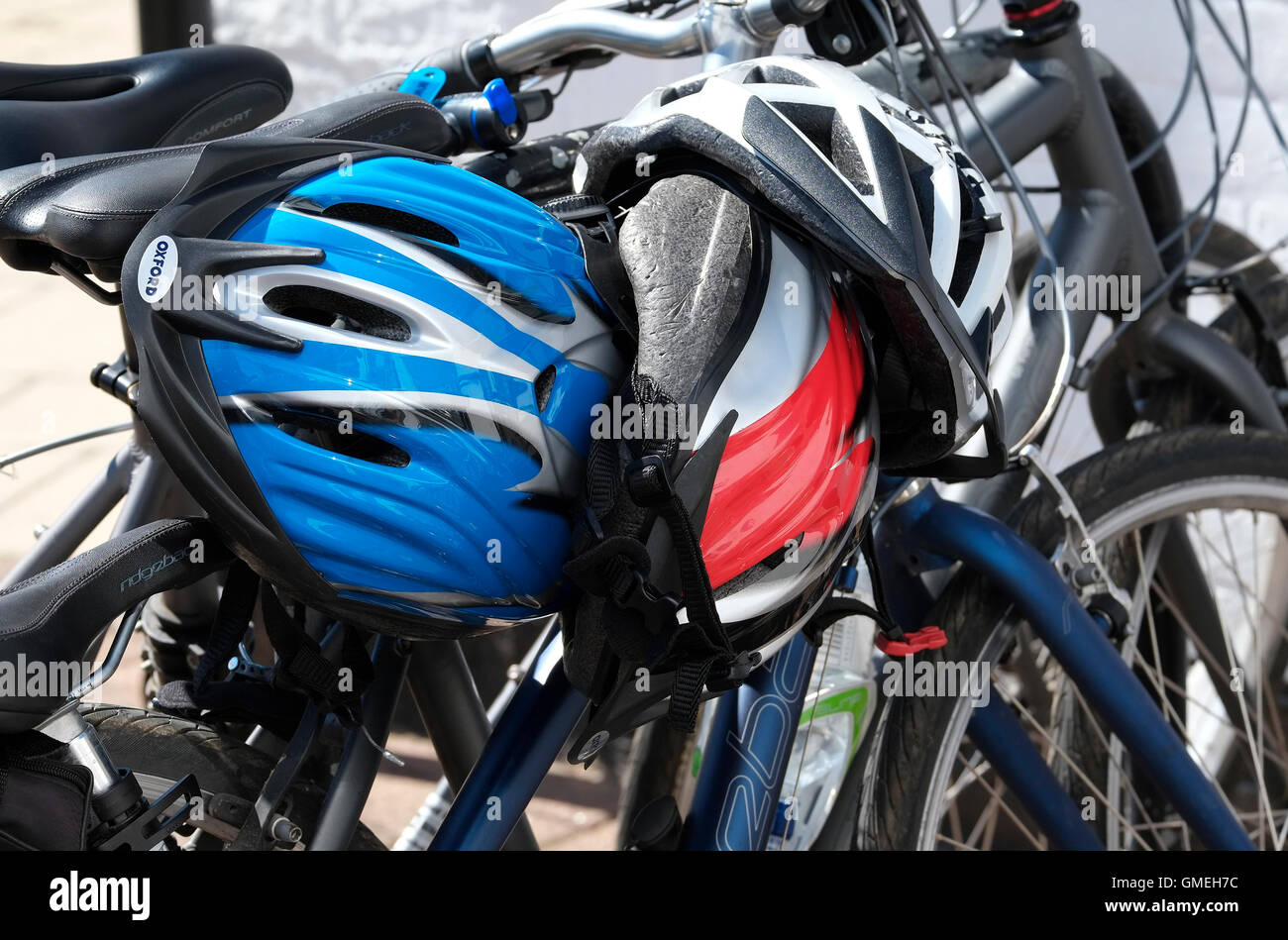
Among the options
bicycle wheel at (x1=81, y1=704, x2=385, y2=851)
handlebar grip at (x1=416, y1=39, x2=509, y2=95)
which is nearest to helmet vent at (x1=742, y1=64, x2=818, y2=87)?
handlebar grip at (x1=416, y1=39, x2=509, y2=95)

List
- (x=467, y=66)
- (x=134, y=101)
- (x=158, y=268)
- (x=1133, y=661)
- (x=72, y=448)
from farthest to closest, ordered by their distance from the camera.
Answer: (x=72, y=448), (x=1133, y=661), (x=467, y=66), (x=134, y=101), (x=158, y=268)

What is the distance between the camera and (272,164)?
0.87 metres

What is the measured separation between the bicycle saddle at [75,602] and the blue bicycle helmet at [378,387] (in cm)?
11

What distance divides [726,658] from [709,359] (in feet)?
0.79

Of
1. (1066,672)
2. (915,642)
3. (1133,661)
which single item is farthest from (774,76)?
(1133,661)

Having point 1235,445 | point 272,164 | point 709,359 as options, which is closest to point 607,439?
point 709,359

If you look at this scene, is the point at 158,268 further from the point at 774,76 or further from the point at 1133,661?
the point at 1133,661

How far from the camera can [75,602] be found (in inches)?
33.5

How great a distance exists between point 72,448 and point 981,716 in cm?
285

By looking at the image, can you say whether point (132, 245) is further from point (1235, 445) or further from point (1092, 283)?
point (1235, 445)

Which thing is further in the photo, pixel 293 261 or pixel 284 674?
pixel 284 674

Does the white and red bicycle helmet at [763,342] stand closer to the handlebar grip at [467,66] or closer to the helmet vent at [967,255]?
the helmet vent at [967,255]

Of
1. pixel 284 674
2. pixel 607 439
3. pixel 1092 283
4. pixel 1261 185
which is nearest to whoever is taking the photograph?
pixel 607 439

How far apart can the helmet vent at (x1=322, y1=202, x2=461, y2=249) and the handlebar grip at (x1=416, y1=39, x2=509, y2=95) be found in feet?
1.89
